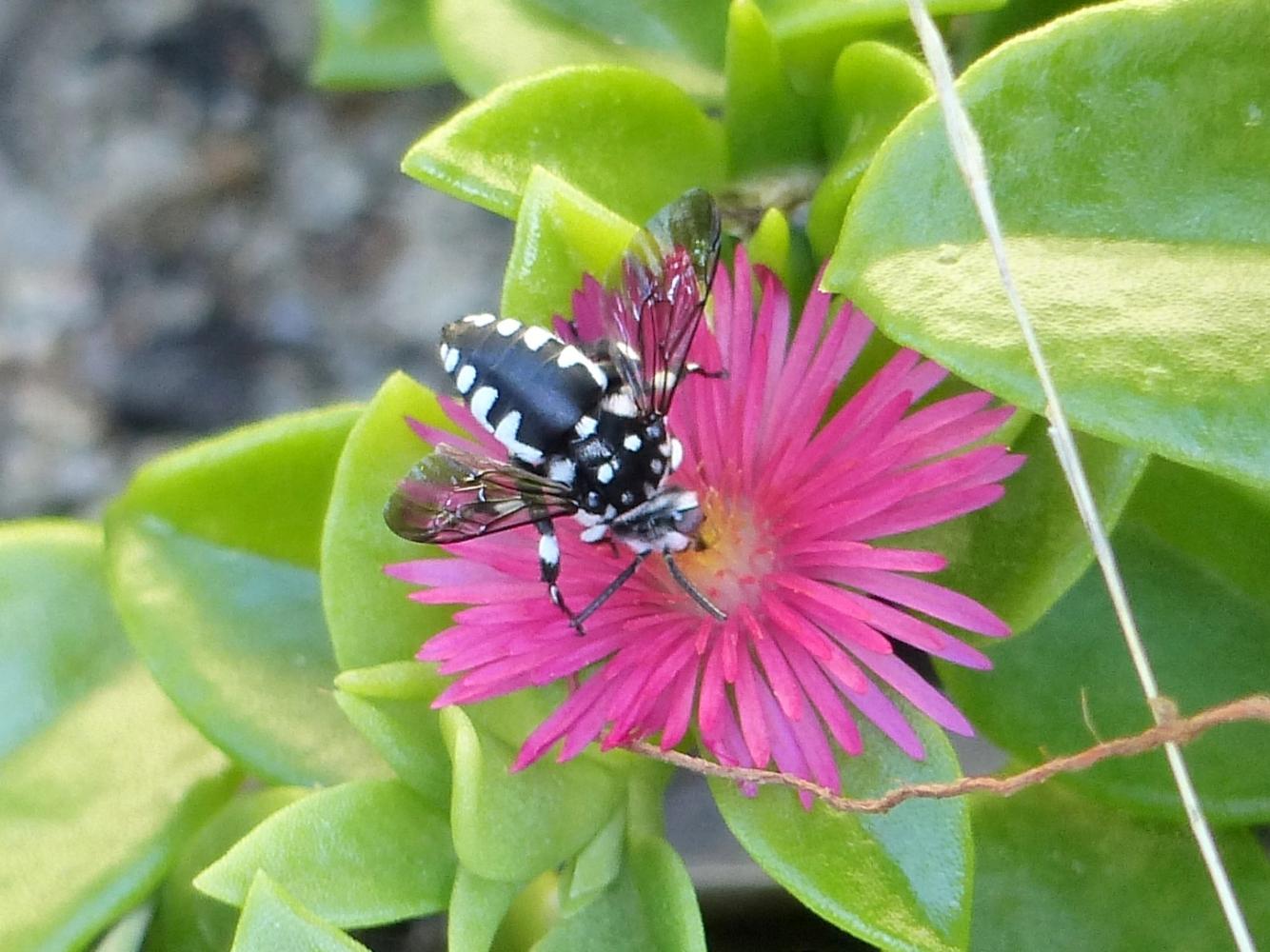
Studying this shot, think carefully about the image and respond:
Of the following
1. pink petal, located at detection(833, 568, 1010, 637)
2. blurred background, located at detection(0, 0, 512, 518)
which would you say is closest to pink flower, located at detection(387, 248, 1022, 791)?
pink petal, located at detection(833, 568, 1010, 637)

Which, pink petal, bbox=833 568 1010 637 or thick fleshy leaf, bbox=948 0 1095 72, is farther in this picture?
thick fleshy leaf, bbox=948 0 1095 72

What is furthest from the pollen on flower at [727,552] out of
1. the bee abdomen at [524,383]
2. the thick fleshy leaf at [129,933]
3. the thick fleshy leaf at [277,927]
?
the thick fleshy leaf at [129,933]

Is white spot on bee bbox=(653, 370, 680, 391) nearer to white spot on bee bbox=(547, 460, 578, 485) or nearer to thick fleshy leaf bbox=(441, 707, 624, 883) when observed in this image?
white spot on bee bbox=(547, 460, 578, 485)

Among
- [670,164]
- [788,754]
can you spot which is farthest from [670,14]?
[788,754]

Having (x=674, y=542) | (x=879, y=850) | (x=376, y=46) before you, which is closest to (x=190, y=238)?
(x=376, y=46)

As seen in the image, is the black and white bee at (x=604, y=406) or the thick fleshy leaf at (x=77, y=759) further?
the thick fleshy leaf at (x=77, y=759)

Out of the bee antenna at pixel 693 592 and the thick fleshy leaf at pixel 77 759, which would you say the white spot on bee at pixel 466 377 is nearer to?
the bee antenna at pixel 693 592

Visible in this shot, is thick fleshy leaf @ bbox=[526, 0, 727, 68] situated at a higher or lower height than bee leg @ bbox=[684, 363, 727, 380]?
higher

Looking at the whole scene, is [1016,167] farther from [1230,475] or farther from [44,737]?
[44,737]
